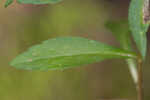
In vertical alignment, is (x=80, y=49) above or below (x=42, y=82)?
above

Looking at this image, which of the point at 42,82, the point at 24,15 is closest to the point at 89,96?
the point at 42,82

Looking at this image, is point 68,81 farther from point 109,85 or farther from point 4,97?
point 4,97

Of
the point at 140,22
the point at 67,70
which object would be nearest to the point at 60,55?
the point at 140,22

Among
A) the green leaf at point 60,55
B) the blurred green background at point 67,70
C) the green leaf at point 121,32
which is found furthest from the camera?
the blurred green background at point 67,70

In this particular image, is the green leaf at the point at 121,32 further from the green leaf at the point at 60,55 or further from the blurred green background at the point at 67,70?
the blurred green background at the point at 67,70

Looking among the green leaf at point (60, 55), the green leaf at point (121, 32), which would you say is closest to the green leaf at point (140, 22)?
the green leaf at point (60, 55)

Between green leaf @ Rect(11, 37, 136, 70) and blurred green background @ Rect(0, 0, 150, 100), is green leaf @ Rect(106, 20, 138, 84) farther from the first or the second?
blurred green background @ Rect(0, 0, 150, 100)
